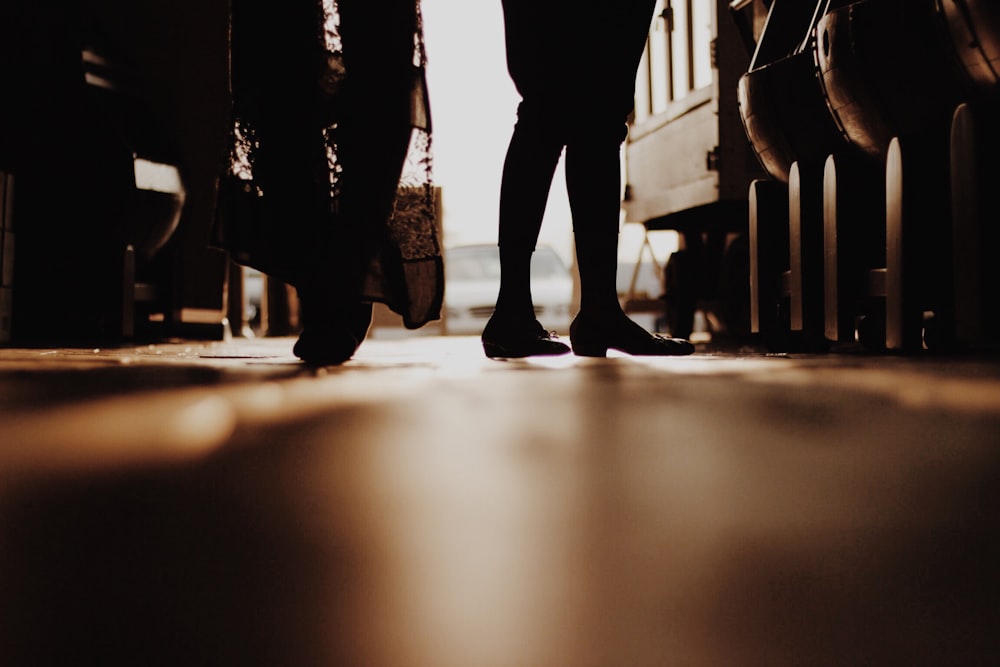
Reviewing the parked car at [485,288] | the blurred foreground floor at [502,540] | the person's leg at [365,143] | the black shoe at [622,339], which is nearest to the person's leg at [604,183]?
the black shoe at [622,339]

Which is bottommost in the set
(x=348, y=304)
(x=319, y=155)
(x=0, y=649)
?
(x=0, y=649)

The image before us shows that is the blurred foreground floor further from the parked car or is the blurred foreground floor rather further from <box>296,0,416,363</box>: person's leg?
the parked car

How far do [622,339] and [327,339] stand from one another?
1.89 ft

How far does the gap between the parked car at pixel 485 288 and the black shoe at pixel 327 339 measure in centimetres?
482

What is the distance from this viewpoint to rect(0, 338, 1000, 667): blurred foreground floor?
0.99 feet

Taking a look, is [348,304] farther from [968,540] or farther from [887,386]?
[968,540]

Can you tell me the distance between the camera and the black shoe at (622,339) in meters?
1.74

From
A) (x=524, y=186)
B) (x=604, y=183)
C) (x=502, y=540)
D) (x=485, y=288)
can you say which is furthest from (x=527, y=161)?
(x=485, y=288)

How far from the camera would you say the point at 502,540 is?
380 millimetres

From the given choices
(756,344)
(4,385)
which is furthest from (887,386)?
(756,344)

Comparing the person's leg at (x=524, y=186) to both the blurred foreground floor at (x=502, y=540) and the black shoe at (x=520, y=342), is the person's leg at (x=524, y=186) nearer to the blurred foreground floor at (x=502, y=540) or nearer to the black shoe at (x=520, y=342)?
the black shoe at (x=520, y=342)

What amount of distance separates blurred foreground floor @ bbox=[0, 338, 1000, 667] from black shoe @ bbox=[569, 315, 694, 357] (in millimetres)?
1008

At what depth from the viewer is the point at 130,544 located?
15.0 inches

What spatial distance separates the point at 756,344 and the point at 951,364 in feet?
4.63
